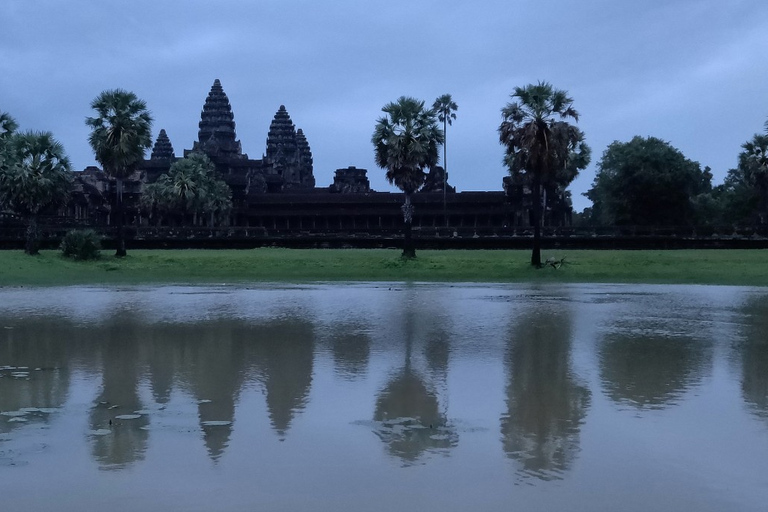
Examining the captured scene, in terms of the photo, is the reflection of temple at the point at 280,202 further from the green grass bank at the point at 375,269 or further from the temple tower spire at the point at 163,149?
the green grass bank at the point at 375,269

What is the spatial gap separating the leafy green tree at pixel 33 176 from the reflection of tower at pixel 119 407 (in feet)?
108

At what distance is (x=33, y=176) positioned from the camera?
4753 centimetres

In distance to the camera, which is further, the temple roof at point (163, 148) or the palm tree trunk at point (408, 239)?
the temple roof at point (163, 148)

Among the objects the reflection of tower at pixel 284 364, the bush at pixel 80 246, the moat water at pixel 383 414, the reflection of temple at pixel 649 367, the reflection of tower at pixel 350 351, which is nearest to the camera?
the moat water at pixel 383 414

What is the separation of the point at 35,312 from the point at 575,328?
457 inches

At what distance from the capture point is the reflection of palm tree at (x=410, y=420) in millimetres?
8594

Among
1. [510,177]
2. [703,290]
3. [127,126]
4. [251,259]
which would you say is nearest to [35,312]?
[703,290]

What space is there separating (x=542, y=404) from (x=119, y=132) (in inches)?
1615

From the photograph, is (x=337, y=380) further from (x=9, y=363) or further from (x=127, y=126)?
(x=127, y=126)

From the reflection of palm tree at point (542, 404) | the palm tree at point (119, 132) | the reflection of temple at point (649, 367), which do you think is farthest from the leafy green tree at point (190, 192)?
the reflection of temple at point (649, 367)

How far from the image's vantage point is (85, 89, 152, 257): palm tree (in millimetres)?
48250

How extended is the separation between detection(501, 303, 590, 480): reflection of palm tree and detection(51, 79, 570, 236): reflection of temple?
52.4m

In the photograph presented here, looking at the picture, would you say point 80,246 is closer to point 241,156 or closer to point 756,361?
point 756,361

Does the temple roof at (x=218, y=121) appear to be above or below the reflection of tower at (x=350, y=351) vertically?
above
